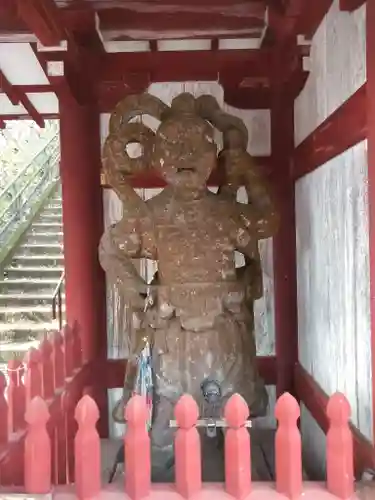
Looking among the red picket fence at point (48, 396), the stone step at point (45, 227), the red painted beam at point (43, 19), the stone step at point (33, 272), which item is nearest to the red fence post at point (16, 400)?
the red picket fence at point (48, 396)

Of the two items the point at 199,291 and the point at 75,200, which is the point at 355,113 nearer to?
the point at 199,291

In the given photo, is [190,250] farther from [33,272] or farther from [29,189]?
[29,189]

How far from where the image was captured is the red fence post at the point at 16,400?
197cm

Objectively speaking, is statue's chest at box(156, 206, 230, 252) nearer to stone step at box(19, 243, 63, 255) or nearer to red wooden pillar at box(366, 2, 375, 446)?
red wooden pillar at box(366, 2, 375, 446)

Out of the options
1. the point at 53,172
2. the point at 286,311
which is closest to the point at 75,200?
the point at 286,311

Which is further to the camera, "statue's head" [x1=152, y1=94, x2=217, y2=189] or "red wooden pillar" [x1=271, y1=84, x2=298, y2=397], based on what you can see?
"red wooden pillar" [x1=271, y1=84, x2=298, y2=397]

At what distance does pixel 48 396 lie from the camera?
2.31m

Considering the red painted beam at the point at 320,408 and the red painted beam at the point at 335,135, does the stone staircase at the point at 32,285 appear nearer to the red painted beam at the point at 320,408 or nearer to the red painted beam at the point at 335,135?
the red painted beam at the point at 320,408

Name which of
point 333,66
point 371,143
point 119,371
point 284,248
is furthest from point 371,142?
point 119,371

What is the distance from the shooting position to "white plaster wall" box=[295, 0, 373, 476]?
180cm

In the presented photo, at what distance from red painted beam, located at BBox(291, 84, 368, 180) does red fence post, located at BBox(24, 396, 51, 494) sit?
1068 millimetres

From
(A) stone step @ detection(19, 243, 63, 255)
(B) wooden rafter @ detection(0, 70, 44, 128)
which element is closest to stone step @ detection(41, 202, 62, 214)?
(A) stone step @ detection(19, 243, 63, 255)

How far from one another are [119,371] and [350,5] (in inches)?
78.0

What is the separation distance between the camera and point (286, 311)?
3.11m
